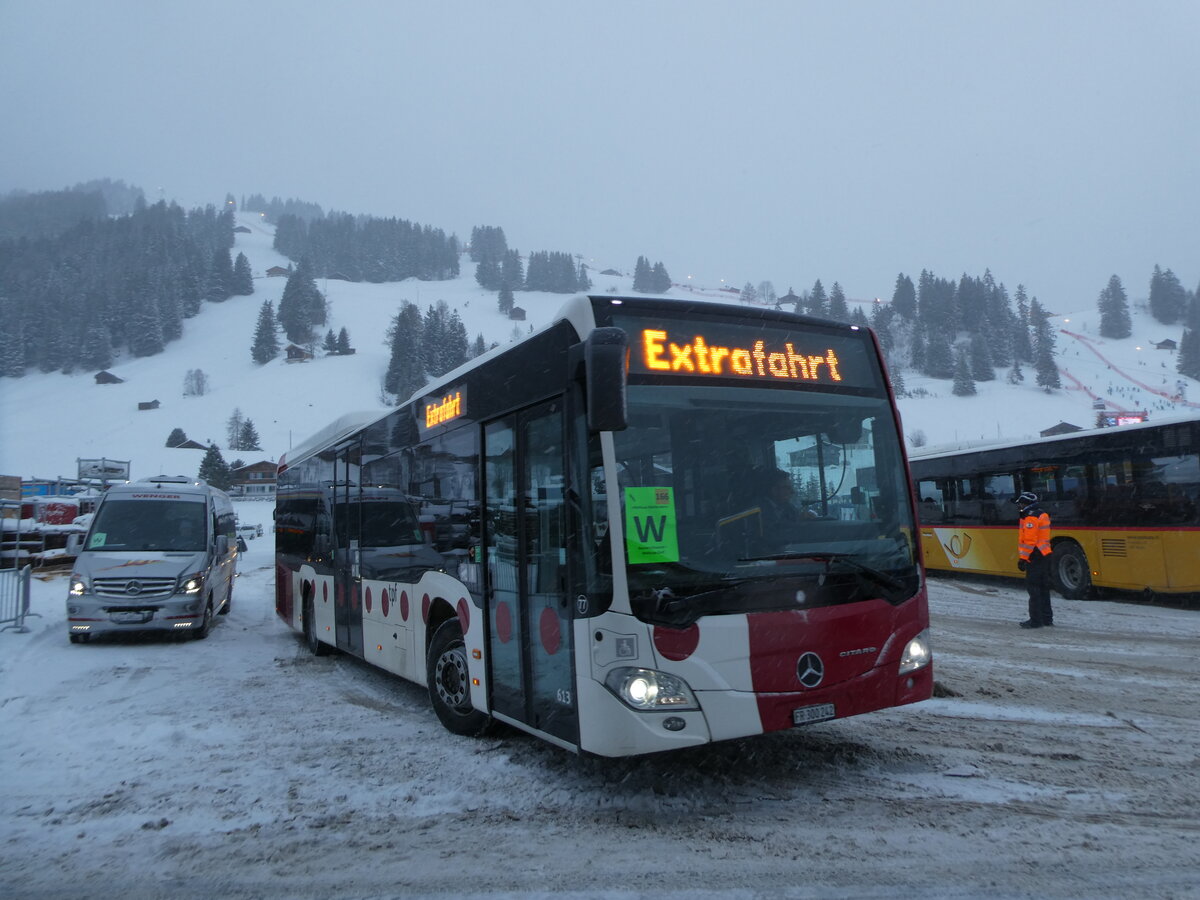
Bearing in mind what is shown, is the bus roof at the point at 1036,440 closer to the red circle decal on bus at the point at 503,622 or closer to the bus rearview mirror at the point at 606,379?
the red circle decal on bus at the point at 503,622

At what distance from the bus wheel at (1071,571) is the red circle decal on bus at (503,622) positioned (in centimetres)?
1241

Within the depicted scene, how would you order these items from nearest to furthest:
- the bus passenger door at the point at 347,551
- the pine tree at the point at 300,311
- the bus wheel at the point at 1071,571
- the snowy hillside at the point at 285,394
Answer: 1. the bus passenger door at the point at 347,551
2. the bus wheel at the point at 1071,571
3. the snowy hillside at the point at 285,394
4. the pine tree at the point at 300,311

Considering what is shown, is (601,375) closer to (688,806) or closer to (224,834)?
(688,806)

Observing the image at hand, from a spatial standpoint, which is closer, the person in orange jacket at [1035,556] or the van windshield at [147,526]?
the person in orange jacket at [1035,556]

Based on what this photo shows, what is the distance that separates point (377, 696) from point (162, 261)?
536ft

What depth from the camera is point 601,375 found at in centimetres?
424

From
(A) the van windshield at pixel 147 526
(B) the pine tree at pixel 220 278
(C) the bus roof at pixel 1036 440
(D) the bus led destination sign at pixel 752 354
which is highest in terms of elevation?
(B) the pine tree at pixel 220 278

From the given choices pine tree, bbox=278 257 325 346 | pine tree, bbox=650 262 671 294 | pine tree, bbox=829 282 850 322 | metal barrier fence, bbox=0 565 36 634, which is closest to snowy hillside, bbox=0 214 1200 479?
pine tree, bbox=278 257 325 346

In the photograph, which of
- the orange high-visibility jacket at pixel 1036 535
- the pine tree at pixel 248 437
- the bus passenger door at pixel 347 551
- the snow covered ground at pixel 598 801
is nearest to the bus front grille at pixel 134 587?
the snow covered ground at pixel 598 801

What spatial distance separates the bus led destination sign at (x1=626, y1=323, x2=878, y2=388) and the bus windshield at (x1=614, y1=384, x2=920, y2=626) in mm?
122

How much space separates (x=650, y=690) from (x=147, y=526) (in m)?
10.7

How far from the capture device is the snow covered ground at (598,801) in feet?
12.6

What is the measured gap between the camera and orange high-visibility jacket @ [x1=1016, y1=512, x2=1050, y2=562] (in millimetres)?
10930

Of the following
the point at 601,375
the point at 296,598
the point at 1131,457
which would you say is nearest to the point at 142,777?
the point at 601,375
